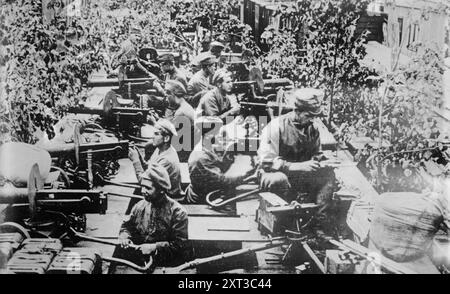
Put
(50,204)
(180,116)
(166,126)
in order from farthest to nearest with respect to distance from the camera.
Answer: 1. (180,116)
2. (166,126)
3. (50,204)

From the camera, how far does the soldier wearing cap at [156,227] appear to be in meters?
7.08

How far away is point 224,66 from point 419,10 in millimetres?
3265

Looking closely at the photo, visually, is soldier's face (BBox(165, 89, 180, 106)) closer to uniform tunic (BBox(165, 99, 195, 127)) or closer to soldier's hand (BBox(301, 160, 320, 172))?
uniform tunic (BBox(165, 99, 195, 127))

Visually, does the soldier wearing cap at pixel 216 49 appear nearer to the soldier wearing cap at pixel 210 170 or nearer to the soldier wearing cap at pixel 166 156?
the soldier wearing cap at pixel 210 170

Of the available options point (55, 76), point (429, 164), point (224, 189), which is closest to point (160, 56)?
point (55, 76)

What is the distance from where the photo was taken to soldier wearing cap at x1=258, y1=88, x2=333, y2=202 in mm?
7527

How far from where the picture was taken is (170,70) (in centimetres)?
916

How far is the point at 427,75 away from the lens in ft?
25.5

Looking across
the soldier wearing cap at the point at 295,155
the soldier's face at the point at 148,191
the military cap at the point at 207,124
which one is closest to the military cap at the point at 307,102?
the soldier wearing cap at the point at 295,155

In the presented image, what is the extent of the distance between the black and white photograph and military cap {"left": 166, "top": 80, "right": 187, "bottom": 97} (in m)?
0.02

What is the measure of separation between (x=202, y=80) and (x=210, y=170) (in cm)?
189

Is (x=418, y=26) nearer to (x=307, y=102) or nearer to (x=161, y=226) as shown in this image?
(x=307, y=102)

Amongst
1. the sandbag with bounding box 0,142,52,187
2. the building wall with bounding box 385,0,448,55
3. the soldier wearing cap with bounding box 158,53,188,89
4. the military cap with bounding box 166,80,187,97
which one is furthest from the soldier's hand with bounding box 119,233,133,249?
the building wall with bounding box 385,0,448,55

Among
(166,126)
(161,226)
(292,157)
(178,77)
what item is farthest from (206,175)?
(178,77)
